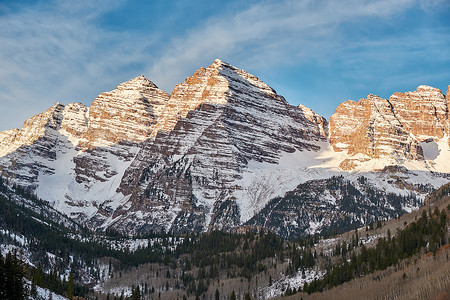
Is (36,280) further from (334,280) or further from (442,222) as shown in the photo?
(442,222)

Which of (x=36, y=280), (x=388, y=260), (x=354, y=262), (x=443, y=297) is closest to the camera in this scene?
(x=443, y=297)

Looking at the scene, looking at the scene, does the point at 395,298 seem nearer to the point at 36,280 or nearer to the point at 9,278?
the point at 9,278

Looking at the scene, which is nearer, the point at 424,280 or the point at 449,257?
the point at 424,280

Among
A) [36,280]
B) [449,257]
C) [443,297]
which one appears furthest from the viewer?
[36,280]

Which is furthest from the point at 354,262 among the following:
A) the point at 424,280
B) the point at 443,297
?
the point at 443,297

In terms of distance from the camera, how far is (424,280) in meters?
138

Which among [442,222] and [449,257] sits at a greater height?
[442,222]

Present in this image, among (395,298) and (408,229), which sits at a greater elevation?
(408,229)

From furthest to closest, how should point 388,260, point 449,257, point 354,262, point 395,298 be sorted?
point 354,262, point 388,260, point 449,257, point 395,298

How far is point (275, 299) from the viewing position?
189875mm

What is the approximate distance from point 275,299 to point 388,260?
35155 mm

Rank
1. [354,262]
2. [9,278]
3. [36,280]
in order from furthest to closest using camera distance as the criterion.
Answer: [354,262] → [36,280] → [9,278]

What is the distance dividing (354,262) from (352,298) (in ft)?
112

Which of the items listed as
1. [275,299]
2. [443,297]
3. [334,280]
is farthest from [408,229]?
[443,297]
